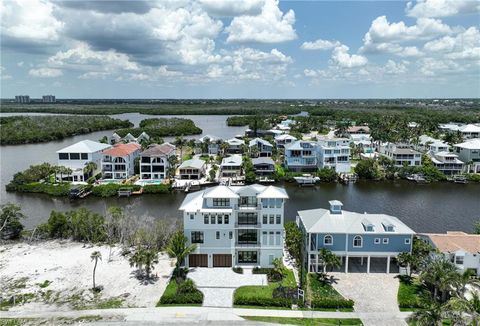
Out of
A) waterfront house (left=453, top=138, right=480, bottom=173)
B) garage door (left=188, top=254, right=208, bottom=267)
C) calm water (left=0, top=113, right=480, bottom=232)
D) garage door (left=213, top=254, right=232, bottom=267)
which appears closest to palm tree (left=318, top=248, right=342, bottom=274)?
garage door (left=213, top=254, right=232, bottom=267)

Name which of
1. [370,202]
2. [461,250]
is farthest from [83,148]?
[461,250]

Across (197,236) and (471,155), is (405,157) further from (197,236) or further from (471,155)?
(197,236)

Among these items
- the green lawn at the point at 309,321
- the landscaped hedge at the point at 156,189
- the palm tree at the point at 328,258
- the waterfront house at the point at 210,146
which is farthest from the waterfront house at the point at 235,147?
the green lawn at the point at 309,321

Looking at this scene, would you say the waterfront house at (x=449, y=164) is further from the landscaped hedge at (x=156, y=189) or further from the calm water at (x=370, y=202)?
the landscaped hedge at (x=156, y=189)

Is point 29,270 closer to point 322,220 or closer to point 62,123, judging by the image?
point 322,220

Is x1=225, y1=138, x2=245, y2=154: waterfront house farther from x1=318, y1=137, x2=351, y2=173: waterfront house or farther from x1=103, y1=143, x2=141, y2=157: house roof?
x1=103, y1=143, x2=141, y2=157: house roof

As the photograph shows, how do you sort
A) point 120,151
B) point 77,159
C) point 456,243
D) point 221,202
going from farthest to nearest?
point 120,151 → point 77,159 → point 221,202 → point 456,243
